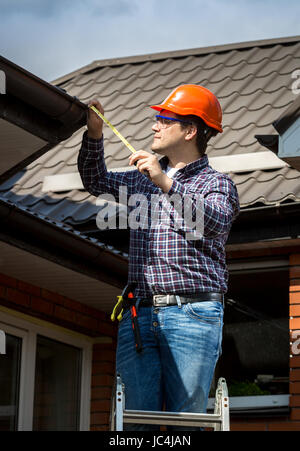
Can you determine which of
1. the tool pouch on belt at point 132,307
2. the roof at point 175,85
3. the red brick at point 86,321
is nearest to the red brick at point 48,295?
the red brick at point 86,321

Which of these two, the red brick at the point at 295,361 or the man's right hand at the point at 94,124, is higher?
the man's right hand at the point at 94,124

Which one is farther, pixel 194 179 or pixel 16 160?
pixel 16 160

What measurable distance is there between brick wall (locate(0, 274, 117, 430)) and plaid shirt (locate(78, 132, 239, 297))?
296 cm

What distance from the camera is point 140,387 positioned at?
3436 millimetres

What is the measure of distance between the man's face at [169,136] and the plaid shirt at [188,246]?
0.12 metres

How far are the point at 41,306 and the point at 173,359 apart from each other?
349 centimetres

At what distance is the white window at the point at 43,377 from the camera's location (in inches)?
261

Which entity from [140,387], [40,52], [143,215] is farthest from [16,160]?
[40,52]

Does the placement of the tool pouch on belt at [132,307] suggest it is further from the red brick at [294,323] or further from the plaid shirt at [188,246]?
the red brick at [294,323]

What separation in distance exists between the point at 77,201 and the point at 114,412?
4644mm

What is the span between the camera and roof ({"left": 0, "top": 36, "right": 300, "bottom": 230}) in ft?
24.6
